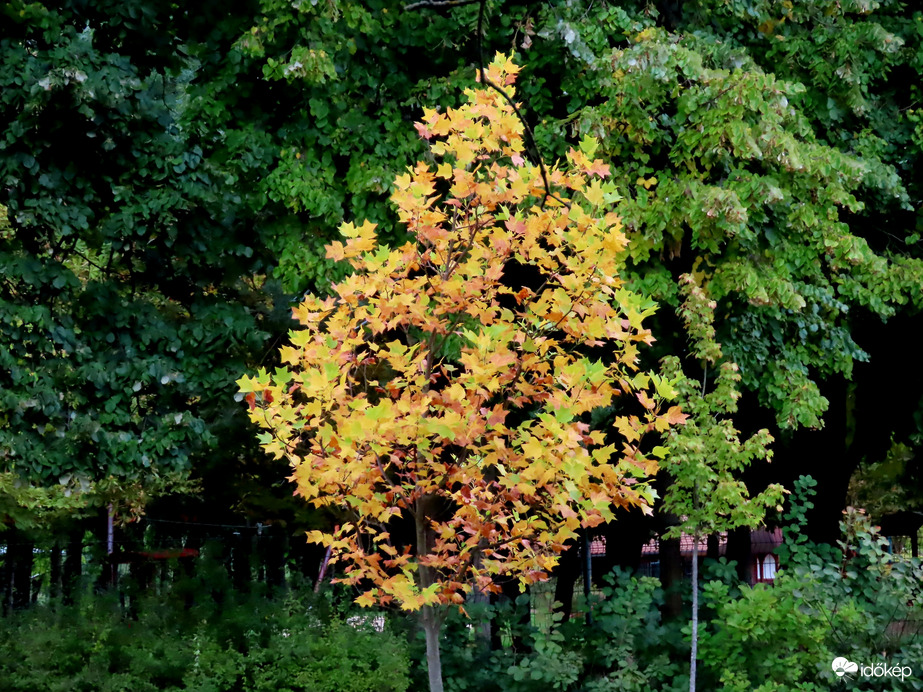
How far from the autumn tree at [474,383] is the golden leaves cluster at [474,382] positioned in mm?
13

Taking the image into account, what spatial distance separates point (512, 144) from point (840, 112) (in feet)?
20.8

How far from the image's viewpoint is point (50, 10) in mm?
10945

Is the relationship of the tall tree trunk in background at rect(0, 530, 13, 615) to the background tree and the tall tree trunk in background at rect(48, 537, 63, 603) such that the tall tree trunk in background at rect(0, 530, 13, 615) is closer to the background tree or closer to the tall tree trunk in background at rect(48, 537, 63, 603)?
the tall tree trunk in background at rect(48, 537, 63, 603)

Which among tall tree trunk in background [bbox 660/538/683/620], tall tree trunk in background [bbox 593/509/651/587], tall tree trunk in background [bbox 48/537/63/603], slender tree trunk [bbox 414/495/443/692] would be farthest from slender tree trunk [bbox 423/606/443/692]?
tall tree trunk in background [bbox 593/509/651/587]

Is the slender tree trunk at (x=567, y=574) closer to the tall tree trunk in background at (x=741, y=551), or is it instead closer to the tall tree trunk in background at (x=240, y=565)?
the tall tree trunk in background at (x=741, y=551)

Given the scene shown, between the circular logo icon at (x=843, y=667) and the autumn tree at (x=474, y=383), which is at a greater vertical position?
the autumn tree at (x=474, y=383)

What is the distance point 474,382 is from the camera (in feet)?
19.8

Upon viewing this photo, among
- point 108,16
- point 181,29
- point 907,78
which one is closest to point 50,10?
point 108,16

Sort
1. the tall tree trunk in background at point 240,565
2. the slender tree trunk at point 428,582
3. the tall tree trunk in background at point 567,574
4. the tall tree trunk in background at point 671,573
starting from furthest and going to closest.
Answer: the tall tree trunk in background at point 567,574, the tall tree trunk in background at point 240,565, the tall tree trunk in background at point 671,573, the slender tree trunk at point 428,582

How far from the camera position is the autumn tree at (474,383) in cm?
602

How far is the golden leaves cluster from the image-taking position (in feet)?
19.7

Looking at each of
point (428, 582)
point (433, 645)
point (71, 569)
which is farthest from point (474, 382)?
point (71, 569)

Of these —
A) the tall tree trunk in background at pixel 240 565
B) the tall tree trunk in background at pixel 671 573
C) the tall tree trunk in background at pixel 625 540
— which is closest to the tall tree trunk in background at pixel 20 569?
the tall tree trunk in background at pixel 240 565

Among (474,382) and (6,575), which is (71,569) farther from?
(474,382)
